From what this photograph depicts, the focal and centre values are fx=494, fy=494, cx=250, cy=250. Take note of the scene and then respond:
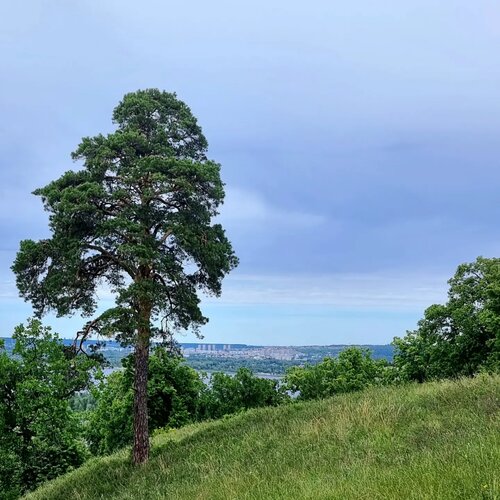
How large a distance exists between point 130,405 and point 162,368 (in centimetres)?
361

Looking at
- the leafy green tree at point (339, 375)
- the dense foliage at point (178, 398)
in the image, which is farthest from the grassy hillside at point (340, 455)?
the leafy green tree at point (339, 375)

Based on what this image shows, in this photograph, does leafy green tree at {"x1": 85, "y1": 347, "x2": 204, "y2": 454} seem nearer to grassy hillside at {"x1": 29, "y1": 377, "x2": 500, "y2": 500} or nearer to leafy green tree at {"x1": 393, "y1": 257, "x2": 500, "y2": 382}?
leafy green tree at {"x1": 393, "y1": 257, "x2": 500, "y2": 382}

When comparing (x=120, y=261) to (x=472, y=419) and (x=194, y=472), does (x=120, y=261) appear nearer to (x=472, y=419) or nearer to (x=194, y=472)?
(x=194, y=472)

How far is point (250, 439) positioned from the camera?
47.7ft

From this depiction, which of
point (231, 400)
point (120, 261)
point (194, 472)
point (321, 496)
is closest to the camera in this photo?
point (321, 496)

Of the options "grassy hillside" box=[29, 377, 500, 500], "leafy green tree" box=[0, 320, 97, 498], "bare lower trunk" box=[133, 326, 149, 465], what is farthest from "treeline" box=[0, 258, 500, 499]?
"grassy hillside" box=[29, 377, 500, 500]

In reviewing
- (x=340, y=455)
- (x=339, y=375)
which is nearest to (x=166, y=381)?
(x=339, y=375)

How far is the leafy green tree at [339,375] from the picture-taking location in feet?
132

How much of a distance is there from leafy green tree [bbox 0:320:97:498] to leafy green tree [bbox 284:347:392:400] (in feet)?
86.5

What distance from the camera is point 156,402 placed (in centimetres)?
3872

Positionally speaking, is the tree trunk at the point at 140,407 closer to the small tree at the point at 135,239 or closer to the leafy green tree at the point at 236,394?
the small tree at the point at 135,239

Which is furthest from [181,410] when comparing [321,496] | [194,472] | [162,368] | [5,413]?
[321,496]

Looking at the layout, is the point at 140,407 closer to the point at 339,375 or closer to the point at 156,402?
the point at 156,402

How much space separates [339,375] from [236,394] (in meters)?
9.48
